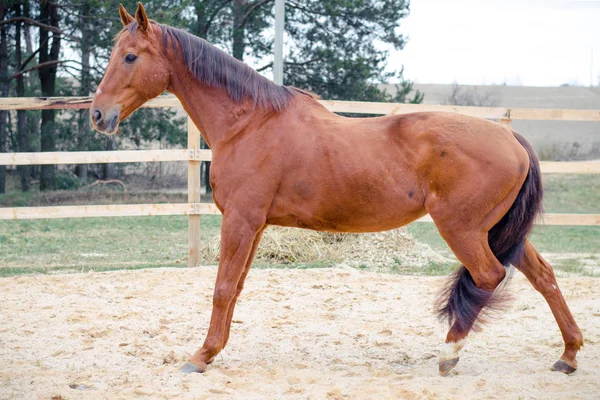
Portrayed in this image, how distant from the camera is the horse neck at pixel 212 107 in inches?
152

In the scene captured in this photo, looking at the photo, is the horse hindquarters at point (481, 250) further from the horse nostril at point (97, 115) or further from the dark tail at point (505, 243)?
the horse nostril at point (97, 115)

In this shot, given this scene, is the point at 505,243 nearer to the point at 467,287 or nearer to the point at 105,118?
the point at 467,287

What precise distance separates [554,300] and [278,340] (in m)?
1.86

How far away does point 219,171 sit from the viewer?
146 inches

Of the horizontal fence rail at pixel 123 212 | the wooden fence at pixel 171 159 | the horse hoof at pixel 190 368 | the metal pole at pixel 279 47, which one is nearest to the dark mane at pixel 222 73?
the horse hoof at pixel 190 368

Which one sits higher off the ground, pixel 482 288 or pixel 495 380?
pixel 482 288

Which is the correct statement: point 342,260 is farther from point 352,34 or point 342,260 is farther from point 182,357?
point 352,34

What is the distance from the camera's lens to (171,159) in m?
6.97

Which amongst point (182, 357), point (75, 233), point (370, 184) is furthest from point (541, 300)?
point (75, 233)

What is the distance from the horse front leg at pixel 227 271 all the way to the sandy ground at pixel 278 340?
0.12 metres

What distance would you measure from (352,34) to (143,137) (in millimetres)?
6333

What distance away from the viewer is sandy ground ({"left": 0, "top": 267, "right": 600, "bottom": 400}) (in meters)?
3.31

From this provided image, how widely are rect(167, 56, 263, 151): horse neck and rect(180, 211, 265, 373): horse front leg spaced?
554 millimetres

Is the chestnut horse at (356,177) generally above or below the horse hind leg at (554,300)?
above
